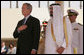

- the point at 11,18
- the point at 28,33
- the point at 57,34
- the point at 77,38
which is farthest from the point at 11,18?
the point at 57,34

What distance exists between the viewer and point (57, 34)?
3.96 metres

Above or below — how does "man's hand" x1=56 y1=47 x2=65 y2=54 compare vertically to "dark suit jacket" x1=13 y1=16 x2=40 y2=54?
below

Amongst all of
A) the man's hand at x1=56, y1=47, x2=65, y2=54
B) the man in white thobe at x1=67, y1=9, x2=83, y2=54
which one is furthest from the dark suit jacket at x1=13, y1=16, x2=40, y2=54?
the man in white thobe at x1=67, y1=9, x2=83, y2=54

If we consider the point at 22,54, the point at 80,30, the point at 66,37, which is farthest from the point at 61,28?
the point at 80,30

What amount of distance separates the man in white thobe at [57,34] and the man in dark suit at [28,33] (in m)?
0.21

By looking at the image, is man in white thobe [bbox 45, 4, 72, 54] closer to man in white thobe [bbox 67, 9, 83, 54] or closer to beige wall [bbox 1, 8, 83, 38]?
man in white thobe [bbox 67, 9, 83, 54]

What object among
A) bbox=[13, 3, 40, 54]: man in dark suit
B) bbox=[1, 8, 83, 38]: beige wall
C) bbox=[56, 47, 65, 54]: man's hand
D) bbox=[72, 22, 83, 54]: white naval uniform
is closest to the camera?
bbox=[56, 47, 65, 54]: man's hand

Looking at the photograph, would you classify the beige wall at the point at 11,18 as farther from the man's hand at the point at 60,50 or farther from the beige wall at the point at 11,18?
the man's hand at the point at 60,50

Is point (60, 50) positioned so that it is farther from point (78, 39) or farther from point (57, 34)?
point (78, 39)

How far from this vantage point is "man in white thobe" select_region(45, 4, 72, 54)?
3.92 meters

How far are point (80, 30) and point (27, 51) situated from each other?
45.6 inches

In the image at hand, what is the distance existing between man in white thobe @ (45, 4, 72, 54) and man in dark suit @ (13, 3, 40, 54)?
0.21 metres

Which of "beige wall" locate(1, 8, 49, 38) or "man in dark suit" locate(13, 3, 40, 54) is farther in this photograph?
"beige wall" locate(1, 8, 49, 38)

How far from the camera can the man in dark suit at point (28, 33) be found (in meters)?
4.16
